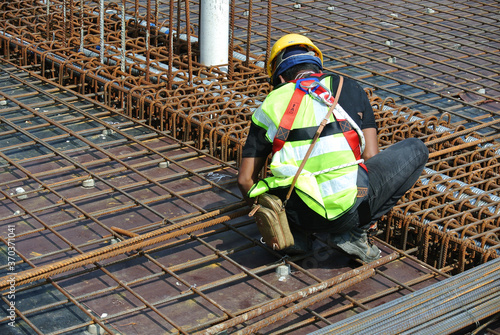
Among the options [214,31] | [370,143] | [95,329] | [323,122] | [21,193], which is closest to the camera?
[95,329]

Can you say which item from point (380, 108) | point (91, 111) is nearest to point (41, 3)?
point (91, 111)

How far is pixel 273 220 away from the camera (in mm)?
4129

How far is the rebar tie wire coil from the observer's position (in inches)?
156

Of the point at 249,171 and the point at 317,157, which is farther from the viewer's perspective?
the point at 249,171

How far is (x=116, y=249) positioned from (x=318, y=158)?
4.34 ft

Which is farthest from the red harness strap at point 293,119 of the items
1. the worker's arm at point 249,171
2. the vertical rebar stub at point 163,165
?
the vertical rebar stub at point 163,165

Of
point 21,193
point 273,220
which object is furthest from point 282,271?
point 21,193

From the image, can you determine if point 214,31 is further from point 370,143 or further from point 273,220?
point 273,220

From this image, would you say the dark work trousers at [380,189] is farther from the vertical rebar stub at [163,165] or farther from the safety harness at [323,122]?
the vertical rebar stub at [163,165]

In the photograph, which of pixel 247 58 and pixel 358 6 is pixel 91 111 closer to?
pixel 247 58

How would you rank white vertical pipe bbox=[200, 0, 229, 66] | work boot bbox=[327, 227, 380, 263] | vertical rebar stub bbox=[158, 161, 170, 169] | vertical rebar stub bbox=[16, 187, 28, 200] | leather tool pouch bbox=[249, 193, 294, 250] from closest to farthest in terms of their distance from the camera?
leather tool pouch bbox=[249, 193, 294, 250] < work boot bbox=[327, 227, 380, 263] < vertical rebar stub bbox=[16, 187, 28, 200] < vertical rebar stub bbox=[158, 161, 170, 169] < white vertical pipe bbox=[200, 0, 229, 66]

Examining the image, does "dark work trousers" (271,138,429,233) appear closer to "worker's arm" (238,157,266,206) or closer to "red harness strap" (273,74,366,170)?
"worker's arm" (238,157,266,206)

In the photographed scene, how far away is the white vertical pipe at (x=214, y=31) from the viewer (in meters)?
7.21

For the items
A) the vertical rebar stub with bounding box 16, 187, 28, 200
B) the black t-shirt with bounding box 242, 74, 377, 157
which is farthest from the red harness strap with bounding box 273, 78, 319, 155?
the vertical rebar stub with bounding box 16, 187, 28, 200
